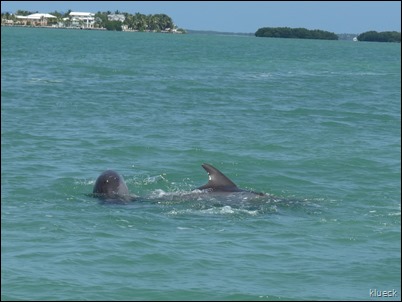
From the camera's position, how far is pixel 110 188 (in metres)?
18.7

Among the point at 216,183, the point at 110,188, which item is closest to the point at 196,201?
the point at 216,183

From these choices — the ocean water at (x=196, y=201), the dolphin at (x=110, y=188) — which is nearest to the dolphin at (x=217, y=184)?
the ocean water at (x=196, y=201)

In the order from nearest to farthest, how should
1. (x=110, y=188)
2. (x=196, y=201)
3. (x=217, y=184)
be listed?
(x=196, y=201) → (x=110, y=188) → (x=217, y=184)

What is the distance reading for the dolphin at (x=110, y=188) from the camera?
60.9 feet

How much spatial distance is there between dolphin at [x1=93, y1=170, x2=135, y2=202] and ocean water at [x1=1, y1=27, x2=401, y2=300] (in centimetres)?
26

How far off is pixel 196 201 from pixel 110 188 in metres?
1.81

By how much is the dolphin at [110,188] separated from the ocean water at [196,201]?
262mm

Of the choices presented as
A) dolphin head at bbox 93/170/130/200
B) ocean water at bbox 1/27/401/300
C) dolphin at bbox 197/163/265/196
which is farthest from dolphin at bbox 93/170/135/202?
dolphin at bbox 197/163/265/196

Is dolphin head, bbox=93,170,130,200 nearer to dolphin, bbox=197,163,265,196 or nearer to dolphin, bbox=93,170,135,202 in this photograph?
dolphin, bbox=93,170,135,202

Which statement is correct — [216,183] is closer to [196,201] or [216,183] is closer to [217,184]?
[217,184]

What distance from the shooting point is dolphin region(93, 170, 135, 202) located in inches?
731

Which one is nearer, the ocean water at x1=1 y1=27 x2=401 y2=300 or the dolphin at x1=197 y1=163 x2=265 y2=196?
the ocean water at x1=1 y1=27 x2=401 y2=300

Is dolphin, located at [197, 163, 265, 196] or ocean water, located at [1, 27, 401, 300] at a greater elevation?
dolphin, located at [197, 163, 265, 196]

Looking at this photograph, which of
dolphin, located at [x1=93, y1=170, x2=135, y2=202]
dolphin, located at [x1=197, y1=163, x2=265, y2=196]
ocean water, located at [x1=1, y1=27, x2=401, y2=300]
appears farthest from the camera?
dolphin, located at [x1=197, y1=163, x2=265, y2=196]
